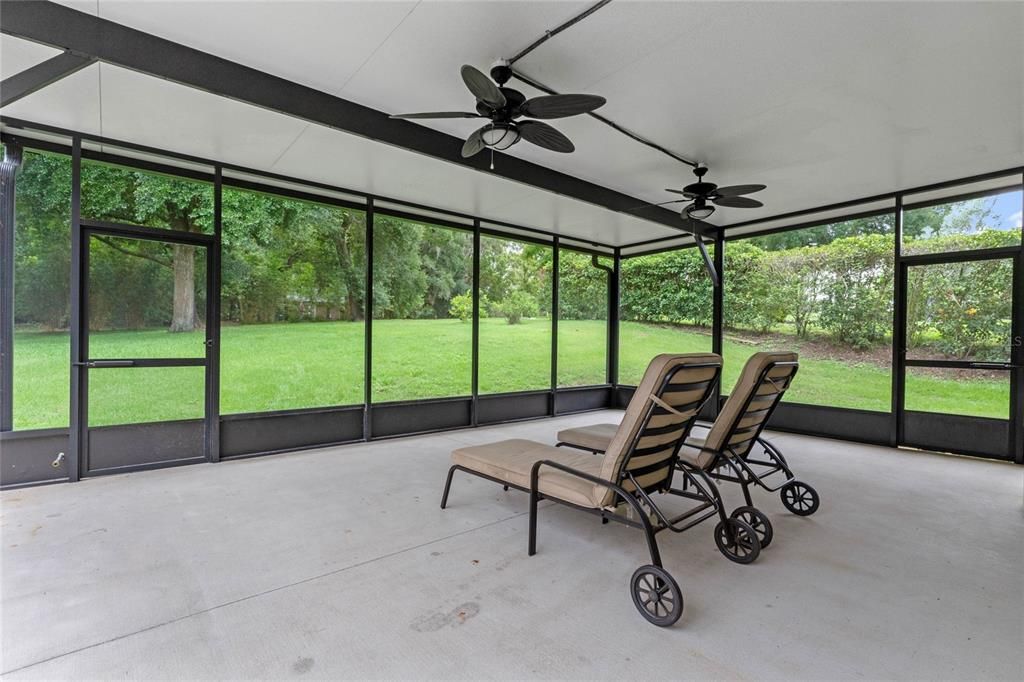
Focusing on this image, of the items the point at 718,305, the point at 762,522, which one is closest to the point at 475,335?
the point at 718,305

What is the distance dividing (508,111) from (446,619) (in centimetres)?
294

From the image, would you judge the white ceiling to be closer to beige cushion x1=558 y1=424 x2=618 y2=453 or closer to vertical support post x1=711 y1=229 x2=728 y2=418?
vertical support post x1=711 y1=229 x2=728 y2=418

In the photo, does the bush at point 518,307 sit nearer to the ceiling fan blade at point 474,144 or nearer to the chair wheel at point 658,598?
the ceiling fan blade at point 474,144

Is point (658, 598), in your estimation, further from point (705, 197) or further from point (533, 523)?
point (705, 197)

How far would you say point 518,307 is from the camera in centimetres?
796

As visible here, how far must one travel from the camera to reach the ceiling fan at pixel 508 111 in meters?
2.68

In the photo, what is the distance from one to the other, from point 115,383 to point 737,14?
5.57 m

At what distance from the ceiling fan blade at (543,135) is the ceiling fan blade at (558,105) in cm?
23

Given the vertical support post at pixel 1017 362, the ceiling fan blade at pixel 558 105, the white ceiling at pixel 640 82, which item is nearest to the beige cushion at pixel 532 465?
the ceiling fan blade at pixel 558 105

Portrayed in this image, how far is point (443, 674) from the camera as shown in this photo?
1680 millimetres

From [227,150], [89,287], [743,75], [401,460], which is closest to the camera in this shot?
[743,75]

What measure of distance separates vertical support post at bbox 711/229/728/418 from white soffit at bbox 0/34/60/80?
7612 mm

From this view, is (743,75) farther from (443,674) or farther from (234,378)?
(234,378)

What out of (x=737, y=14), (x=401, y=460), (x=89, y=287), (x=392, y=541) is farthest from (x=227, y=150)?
(x=737, y=14)
